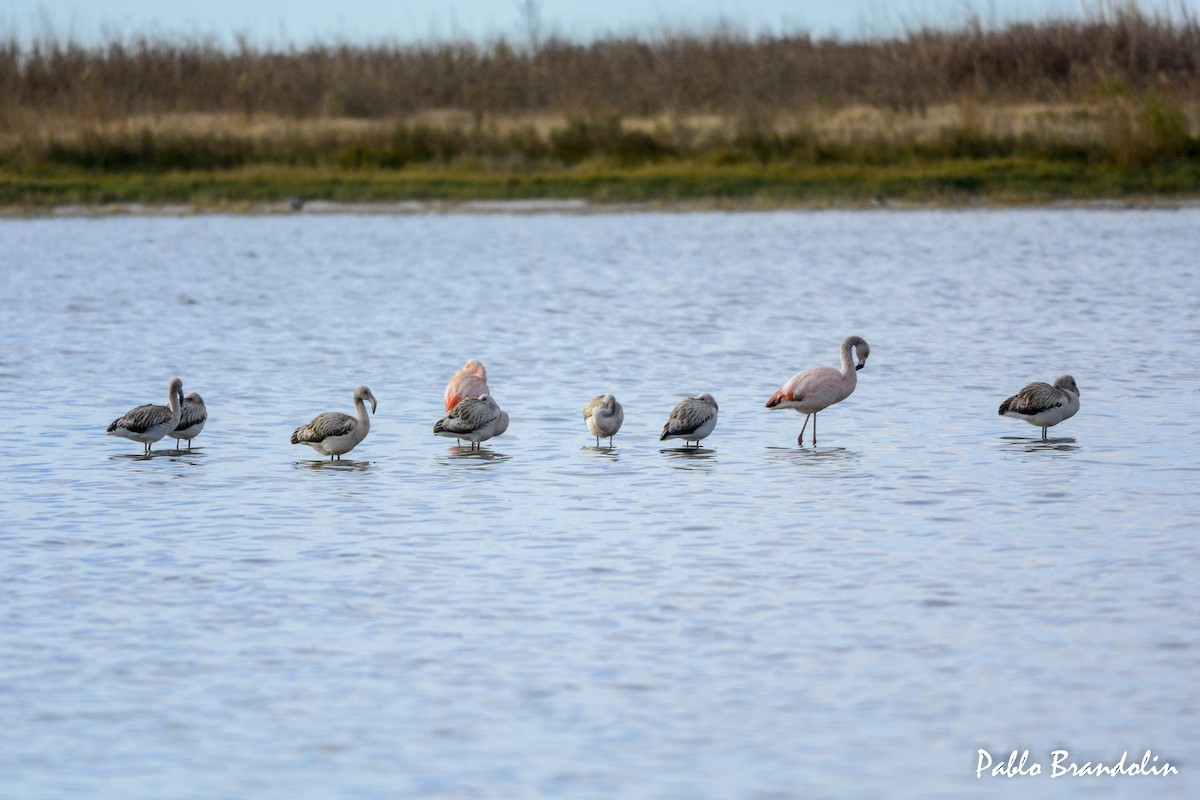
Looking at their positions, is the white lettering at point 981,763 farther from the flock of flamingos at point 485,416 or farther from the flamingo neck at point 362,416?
the flamingo neck at point 362,416

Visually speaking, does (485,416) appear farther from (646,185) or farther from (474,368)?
(646,185)

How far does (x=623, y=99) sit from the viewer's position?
40.5m

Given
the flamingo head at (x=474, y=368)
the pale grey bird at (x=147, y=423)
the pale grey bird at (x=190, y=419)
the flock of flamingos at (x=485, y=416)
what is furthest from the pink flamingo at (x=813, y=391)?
the pale grey bird at (x=147, y=423)

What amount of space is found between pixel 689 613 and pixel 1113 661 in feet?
5.81

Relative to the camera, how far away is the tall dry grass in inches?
1382

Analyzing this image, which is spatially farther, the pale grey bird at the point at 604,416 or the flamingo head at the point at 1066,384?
the flamingo head at the point at 1066,384

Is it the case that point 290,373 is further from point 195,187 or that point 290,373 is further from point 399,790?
point 195,187

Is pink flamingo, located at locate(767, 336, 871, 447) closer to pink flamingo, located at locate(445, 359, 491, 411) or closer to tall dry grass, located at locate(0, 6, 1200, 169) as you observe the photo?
pink flamingo, located at locate(445, 359, 491, 411)

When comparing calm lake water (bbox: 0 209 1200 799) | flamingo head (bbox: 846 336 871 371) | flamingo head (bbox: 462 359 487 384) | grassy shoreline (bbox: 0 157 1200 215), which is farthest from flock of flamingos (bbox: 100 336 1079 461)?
grassy shoreline (bbox: 0 157 1200 215)

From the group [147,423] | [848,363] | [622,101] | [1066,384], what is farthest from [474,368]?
[622,101]

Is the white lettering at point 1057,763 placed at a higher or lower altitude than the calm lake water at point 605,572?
lower

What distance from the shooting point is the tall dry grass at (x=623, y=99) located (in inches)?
1382

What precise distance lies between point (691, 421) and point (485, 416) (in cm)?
134

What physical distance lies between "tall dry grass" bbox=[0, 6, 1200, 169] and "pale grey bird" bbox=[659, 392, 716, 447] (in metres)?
23.3
